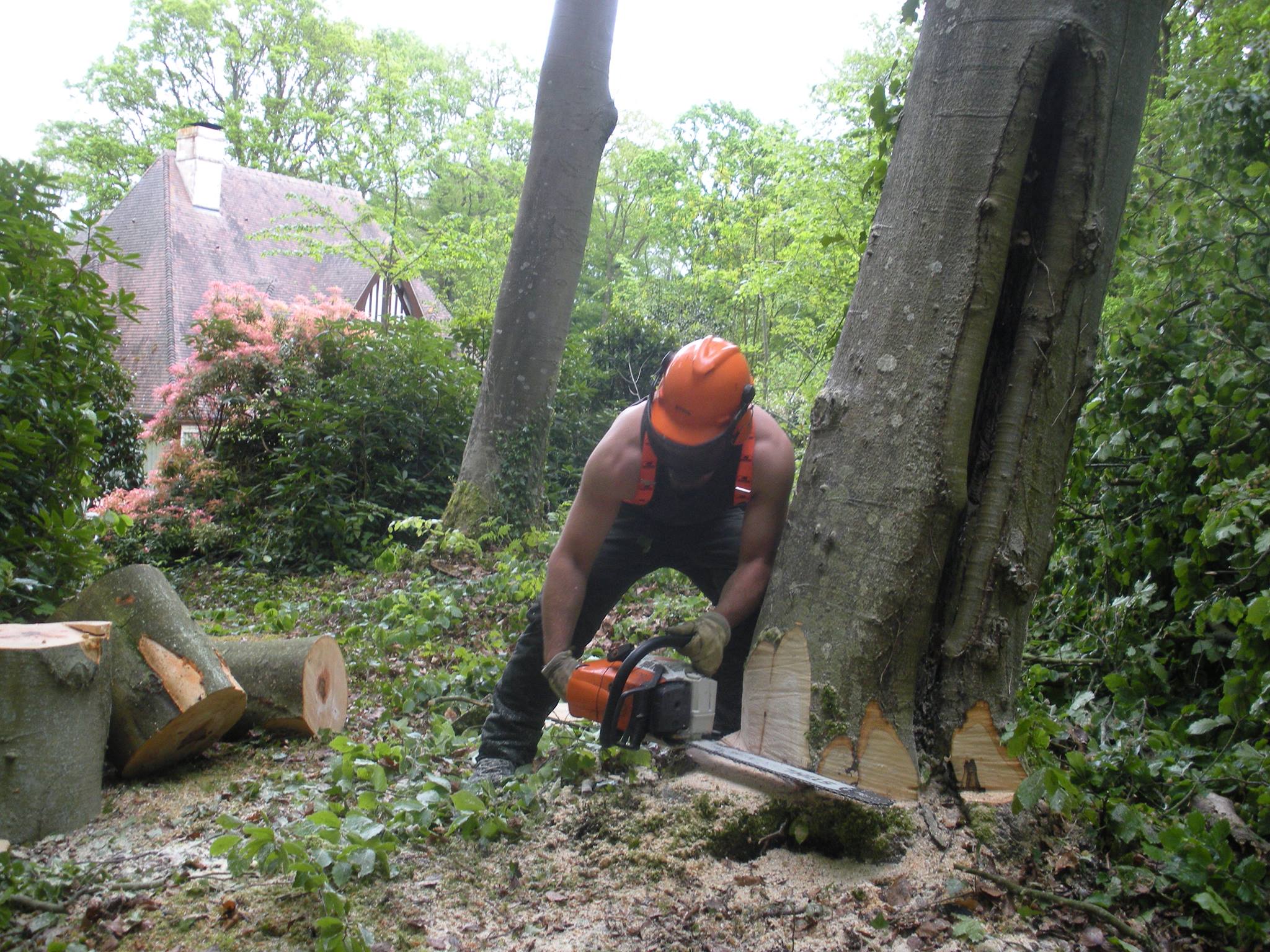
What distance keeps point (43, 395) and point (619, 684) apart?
3670 millimetres

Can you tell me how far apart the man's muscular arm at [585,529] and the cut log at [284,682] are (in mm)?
1406

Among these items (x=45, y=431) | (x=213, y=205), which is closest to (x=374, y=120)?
(x=213, y=205)

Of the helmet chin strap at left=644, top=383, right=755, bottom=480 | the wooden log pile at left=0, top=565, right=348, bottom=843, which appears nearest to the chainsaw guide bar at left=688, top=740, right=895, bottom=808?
the helmet chin strap at left=644, top=383, right=755, bottom=480

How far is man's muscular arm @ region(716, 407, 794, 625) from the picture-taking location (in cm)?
286

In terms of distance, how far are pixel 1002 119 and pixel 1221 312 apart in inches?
63.6

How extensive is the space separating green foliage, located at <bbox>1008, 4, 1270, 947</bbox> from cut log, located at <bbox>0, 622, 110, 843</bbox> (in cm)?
304

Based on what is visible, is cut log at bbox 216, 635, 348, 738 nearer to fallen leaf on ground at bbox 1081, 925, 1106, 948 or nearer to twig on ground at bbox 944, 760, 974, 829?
twig on ground at bbox 944, 760, 974, 829

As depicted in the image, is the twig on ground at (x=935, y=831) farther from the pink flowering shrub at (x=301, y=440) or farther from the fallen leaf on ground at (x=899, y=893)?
the pink flowering shrub at (x=301, y=440)

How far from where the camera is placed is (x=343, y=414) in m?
9.17

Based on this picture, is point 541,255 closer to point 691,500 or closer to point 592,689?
point 691,500

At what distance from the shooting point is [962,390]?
244cm

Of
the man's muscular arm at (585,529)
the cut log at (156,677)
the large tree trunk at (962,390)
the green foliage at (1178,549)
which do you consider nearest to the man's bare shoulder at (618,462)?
the man's muscular arm at (585,529)

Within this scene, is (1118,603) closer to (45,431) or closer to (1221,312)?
(1221,312)

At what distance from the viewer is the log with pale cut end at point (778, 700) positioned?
95.8 inches
